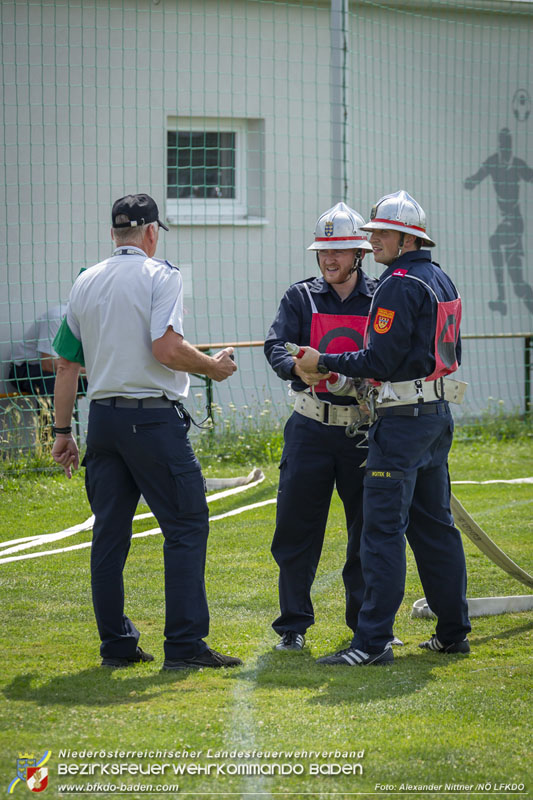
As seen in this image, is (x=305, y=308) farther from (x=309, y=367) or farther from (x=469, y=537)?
(x=469, y=537)

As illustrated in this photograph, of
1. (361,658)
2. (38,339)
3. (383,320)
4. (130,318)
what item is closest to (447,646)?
(361,658)

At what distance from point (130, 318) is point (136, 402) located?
37 cm

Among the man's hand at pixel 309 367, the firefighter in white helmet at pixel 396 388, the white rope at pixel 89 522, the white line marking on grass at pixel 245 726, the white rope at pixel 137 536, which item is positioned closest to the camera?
the white line marking on grass at pixel 245 726

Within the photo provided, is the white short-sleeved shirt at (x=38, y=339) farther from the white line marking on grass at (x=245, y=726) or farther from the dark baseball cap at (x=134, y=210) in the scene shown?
the white line marking on grass at (x=245, y=726)

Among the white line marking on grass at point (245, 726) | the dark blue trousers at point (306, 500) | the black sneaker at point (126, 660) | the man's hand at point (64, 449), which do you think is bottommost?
the black sneaker at point (126, 660)

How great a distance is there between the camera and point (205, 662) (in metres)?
4.87

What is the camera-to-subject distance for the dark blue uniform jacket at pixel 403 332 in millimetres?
4805

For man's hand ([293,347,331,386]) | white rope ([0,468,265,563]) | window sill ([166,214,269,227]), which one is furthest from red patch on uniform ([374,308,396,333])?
window sill ([166,214,269,227])

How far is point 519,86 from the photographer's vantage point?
44.1ft

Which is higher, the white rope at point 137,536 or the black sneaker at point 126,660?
the black sneaker at point 126,660

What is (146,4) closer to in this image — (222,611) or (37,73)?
(37,73)

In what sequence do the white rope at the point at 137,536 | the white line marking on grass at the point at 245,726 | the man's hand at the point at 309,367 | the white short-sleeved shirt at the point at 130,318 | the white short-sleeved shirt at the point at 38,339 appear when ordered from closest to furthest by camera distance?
1. the white line marking on grass at the point at 245,726
2. the white short-sleeved shirt at the point at 130,318
3. the man's hand at the point at 309,367
4. the white rope at the point at 137,536
5. the white short-sleeved shirt at the point at 38,339

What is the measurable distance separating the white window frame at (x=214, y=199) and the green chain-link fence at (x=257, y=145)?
2cm

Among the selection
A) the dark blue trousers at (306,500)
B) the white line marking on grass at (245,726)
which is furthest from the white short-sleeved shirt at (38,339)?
the white line marking on grass at (245,726)
